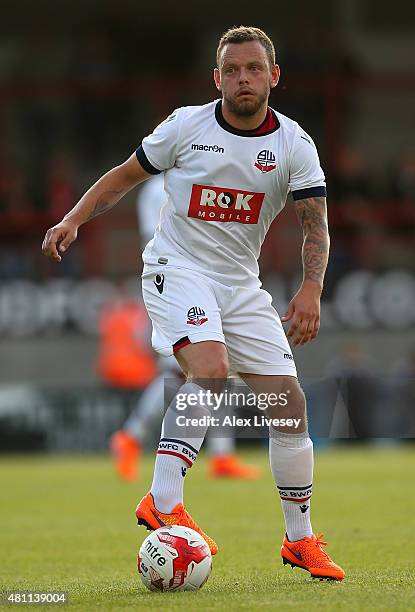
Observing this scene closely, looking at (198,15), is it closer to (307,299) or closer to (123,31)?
(123,31)

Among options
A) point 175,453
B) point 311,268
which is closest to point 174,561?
point 175,453

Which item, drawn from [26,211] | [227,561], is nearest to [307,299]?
[227,561]

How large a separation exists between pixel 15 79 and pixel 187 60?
9.43 ft

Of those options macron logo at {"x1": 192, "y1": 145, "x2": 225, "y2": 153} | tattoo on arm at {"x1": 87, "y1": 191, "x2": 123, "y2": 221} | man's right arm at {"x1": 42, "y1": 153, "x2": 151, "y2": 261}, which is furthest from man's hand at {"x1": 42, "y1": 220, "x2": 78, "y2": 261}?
macron logo at {"x1": 192, "y1": 145, "x2": 225, "y2": 153}

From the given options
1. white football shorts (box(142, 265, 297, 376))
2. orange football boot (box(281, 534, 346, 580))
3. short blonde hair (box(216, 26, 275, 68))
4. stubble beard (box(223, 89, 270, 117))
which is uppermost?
short blonde hair (box(216, 26, 275, 68))

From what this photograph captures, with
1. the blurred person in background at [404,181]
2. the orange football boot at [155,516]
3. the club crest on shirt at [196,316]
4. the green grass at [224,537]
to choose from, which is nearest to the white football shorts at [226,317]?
the club crest on shirt at [196,316]

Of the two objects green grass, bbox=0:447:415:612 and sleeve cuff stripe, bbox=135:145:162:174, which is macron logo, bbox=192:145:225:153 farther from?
green grass, bbox=0:447:415:612

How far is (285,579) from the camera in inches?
227

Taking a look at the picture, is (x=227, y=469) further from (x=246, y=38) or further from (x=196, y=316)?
(x=246, y=38)

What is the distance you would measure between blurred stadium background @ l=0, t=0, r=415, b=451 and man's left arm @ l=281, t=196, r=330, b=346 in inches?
407

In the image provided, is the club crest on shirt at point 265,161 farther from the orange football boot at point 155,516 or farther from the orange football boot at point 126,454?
the orange football boot at point 126,454

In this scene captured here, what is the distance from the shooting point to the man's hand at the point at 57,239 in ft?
18.2

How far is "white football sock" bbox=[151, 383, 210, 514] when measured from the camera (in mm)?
5484

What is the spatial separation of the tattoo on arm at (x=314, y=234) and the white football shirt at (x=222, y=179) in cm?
5
